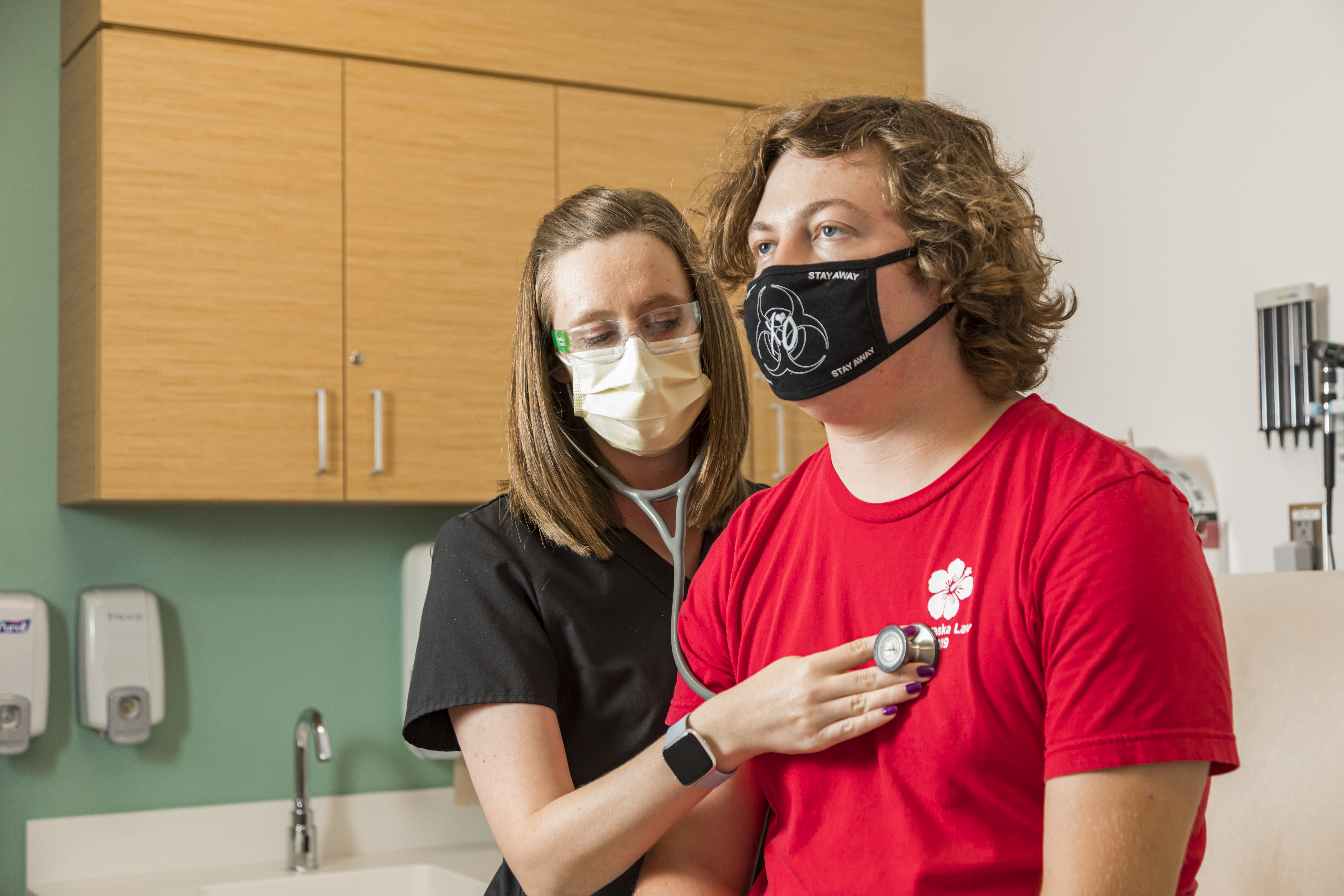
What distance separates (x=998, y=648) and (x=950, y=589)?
61mm

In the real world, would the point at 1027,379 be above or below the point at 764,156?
below

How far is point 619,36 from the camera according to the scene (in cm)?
263

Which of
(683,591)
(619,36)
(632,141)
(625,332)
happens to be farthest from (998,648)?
(619,36)

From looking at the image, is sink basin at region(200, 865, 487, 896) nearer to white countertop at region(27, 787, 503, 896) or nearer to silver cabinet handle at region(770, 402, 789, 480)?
white countertop at region(27, 787, 503, 896)

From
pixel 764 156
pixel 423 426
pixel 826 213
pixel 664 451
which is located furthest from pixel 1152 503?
pixel 423 426

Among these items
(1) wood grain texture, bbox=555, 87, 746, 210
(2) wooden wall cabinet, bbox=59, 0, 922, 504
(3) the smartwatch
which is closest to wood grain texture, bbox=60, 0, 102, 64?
(2) wooden wall cabinet, bbox=59, 0, 922, 504

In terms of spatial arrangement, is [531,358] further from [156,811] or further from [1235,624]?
[156,811]

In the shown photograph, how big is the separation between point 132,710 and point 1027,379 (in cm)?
208

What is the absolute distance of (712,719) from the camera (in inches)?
38.9

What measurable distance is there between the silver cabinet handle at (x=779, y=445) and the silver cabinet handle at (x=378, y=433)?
87cm

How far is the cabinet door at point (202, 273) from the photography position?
2217 millimetres

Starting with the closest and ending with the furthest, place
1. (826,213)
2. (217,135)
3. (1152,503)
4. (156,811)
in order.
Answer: (1152,503), (826,213), (217,135), (156,811)

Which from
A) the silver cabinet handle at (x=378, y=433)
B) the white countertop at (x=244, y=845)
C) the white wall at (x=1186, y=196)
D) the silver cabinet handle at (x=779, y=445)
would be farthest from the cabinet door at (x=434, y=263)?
the white wall at (x=1186, y=196)

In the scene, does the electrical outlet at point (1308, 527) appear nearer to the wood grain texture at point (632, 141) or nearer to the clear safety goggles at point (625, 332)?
the clear safety goggles at point (625, 332)
